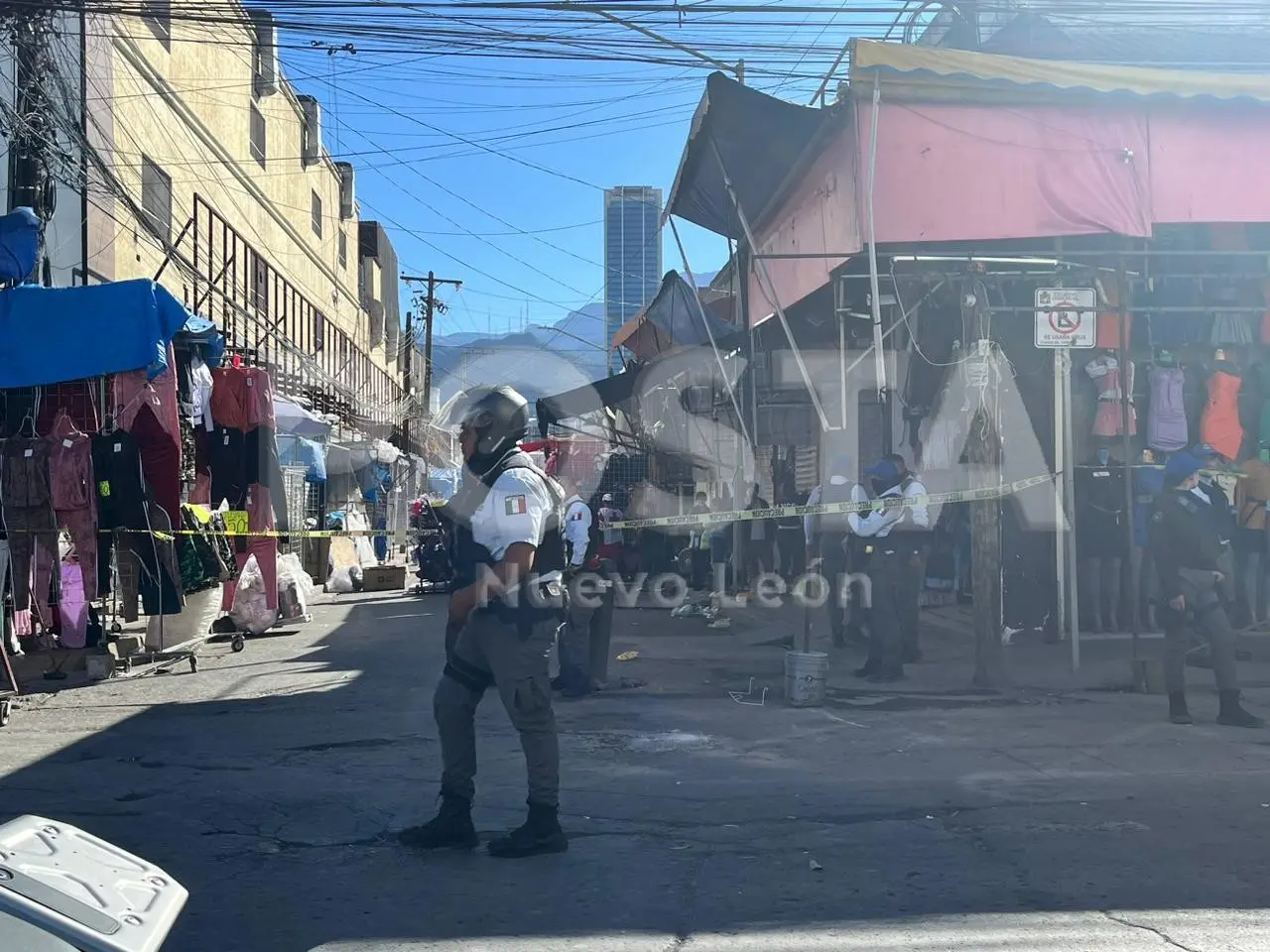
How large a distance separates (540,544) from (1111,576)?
25.3 feet

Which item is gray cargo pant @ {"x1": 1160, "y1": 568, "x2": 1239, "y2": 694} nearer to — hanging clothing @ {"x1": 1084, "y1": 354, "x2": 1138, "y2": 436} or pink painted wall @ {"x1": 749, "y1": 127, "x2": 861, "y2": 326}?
hanging clothing @ {"x1": 1084, "y1": 354, "x2": 1138, "y2": 436}

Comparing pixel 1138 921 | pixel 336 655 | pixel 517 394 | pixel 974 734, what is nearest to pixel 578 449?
pixel 336 655

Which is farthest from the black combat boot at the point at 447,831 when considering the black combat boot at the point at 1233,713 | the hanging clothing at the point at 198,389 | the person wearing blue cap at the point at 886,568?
the hanging clothing at the point at 198,389

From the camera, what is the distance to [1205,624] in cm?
757

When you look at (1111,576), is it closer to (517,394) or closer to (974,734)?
(974,734)

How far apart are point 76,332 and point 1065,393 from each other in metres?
8.34

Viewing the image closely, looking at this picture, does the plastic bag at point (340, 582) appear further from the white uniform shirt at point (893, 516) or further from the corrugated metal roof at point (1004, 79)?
the corrugated metal roof at point (1004, 79)

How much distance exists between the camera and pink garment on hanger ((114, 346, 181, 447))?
9.55m

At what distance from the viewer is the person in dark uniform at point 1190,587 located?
755 centimetres

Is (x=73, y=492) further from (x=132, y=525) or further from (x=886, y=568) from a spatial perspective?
(x=886, y=568)

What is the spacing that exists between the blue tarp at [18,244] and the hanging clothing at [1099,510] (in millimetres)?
9412

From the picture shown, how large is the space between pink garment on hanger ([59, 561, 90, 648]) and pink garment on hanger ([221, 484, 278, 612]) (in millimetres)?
1770

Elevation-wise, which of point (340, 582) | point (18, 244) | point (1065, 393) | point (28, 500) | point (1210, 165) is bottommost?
point (340, 582)

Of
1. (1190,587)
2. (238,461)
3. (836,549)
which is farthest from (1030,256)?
(238,461)
